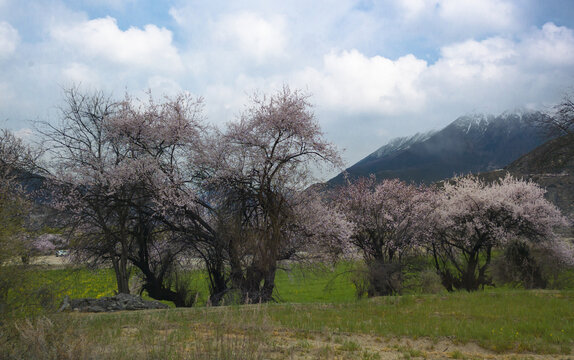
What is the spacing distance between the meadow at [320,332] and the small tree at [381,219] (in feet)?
32.7

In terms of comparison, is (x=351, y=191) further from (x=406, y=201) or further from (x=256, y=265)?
(x=256, y=265)

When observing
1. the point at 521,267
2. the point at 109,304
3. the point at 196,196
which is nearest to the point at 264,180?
the point at 196,196

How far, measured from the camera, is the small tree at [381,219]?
2477 cm

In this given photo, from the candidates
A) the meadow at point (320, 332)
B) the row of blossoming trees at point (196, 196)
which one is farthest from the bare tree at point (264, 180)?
the meadow at point (320, 332)

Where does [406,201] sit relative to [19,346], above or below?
above

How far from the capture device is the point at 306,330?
9.48 metres

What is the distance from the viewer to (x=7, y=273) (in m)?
7.19

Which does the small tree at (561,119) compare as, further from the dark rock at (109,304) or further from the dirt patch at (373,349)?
the dark rock at (109,304)

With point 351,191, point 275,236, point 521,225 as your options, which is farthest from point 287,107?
point 521,225

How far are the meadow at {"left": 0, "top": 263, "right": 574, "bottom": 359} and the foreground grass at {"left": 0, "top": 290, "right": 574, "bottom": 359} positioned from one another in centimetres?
2

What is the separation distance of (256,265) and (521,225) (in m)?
17.0

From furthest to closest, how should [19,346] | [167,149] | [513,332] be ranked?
[167,149]
[513,332]
[19,346]

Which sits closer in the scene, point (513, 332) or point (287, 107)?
point (513, 332)

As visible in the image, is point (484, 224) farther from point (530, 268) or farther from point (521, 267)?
point (530, 268)
